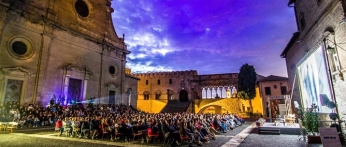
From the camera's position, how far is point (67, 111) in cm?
1627

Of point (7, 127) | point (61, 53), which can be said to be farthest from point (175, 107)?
point (7, 127)

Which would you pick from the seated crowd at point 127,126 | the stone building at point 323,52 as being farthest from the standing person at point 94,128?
the stone building at point 323,52

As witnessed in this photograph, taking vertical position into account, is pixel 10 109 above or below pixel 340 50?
below

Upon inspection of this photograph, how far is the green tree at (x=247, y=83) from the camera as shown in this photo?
30062mm

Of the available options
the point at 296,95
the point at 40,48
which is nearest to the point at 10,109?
the point at 40,48

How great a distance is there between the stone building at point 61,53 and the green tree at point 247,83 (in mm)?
19016

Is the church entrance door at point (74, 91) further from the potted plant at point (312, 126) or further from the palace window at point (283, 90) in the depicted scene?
the palace window at point (283, 90)

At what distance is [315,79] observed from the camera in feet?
35.2

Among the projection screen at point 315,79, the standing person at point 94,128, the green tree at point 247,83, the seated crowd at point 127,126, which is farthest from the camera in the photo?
the green tree at point 247,83

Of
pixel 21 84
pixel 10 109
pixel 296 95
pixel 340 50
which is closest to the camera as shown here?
pixel 340 50

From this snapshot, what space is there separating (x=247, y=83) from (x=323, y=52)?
71.6 feet

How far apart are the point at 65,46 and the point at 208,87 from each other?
28.2m

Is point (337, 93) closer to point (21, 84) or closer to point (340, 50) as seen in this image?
point (340, 50)

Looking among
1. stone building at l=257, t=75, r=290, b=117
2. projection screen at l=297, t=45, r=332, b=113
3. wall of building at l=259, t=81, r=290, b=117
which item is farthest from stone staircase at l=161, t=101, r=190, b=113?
projection screen at l=297, t=45, r=332, b=113
